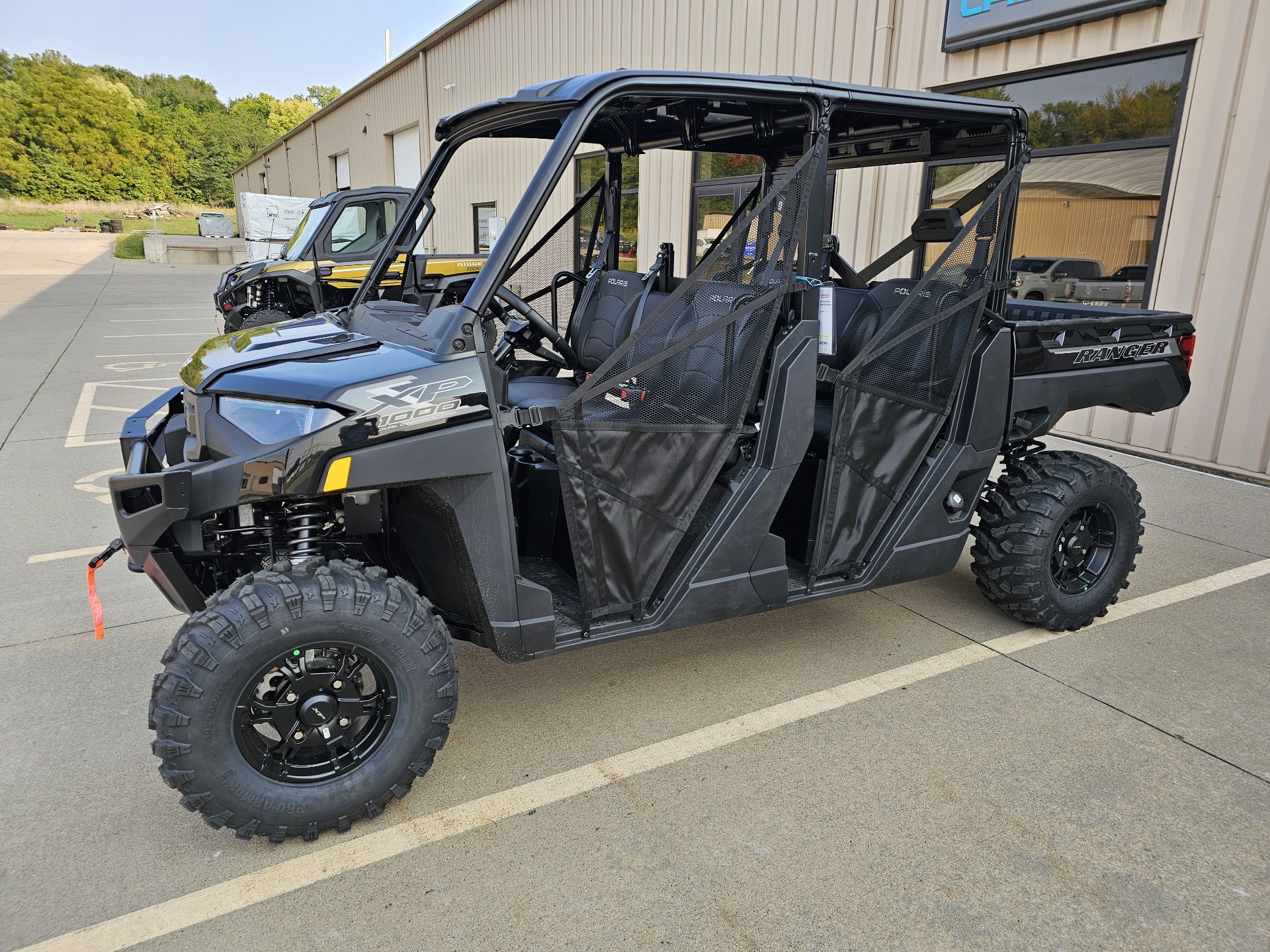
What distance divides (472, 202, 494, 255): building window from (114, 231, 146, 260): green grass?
863 inches

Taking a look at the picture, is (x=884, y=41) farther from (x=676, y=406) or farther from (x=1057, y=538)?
(x=676, y=406)

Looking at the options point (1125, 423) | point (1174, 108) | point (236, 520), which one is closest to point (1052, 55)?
point (1174, 108)

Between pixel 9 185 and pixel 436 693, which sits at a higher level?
pixel 9 185

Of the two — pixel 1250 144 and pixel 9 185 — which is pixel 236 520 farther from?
pixel 9 185

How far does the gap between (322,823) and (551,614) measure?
0.87 metres

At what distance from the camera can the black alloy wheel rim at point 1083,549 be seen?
149 inches

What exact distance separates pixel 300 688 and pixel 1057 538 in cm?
306

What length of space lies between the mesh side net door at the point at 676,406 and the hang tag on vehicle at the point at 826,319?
0.14 meters

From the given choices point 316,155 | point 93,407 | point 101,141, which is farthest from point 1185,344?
point 101,141

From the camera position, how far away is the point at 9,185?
64.3 meters

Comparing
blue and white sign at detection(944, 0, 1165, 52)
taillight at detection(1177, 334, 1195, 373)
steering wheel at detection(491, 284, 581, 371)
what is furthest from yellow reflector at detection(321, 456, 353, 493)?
blue and white sign at detection(944, 0, 1165, 52)

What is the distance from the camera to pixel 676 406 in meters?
2.76

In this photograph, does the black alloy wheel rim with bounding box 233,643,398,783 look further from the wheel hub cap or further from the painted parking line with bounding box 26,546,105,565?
the painted parking line with bounding box 26,546,105,565

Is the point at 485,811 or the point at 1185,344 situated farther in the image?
the point at 1185,344
